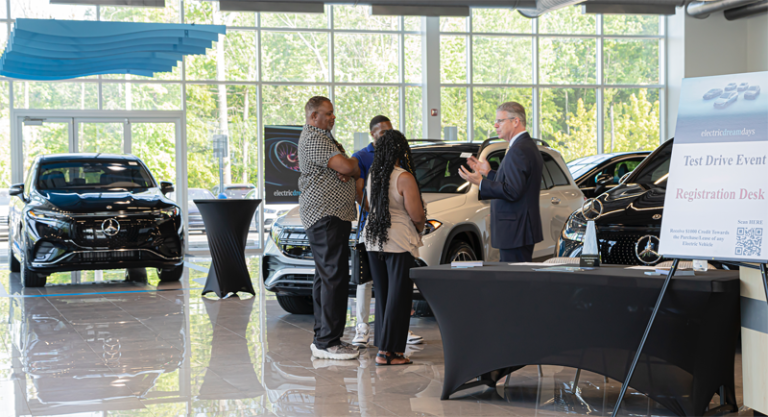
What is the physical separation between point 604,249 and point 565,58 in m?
13.8

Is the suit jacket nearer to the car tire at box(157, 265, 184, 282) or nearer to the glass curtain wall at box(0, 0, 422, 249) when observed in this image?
the car tire at box(157, 265, 184, 282)

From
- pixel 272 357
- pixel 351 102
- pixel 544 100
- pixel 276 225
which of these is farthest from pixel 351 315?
pixel 544 100

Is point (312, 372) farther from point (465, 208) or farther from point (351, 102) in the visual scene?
point (351, 102)

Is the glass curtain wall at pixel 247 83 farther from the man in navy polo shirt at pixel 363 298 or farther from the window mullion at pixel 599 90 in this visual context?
the man in navy polo shirt at pixel 363 298

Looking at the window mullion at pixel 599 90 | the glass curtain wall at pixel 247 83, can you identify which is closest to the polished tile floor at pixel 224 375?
the glass curtain wall at pixel 247 83

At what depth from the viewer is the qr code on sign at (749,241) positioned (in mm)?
3211

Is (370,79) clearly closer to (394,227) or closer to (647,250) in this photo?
(394,227)

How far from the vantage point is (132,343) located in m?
5.94

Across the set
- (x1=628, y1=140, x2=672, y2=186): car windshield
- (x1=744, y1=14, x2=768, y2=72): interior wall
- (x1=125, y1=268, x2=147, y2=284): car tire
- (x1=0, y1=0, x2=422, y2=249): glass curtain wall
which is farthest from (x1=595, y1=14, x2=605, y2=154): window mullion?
(x1=628, y1=140, x2=672, y2=186): car windshield

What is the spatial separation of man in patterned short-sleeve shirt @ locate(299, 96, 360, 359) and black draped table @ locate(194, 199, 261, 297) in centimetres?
301

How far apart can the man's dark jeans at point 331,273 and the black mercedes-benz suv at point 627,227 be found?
1537 millimetres

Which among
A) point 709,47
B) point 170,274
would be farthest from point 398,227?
point 709,47

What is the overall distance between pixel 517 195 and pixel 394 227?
0.86 meters

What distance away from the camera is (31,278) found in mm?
9289
